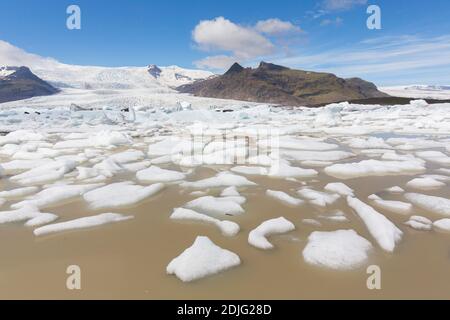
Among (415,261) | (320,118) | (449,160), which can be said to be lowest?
(415,261)

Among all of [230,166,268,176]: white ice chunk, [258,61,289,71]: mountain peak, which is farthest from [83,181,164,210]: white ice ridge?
[258,61,289,71]: mountain peak

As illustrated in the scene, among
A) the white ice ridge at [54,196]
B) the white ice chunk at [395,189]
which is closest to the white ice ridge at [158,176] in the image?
the white ice ridge at [54,196]

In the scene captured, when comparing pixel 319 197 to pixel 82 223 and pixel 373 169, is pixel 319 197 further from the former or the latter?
pixel 82 223

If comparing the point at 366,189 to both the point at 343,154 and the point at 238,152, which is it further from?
the point at 238,152

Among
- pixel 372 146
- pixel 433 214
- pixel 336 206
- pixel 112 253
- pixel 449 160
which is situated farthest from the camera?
pixel 372 146

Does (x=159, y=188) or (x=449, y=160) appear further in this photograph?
(x=449, y=160)

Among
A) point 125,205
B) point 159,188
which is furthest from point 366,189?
point 125,205

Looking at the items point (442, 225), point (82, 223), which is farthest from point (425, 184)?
point (82, 223)
